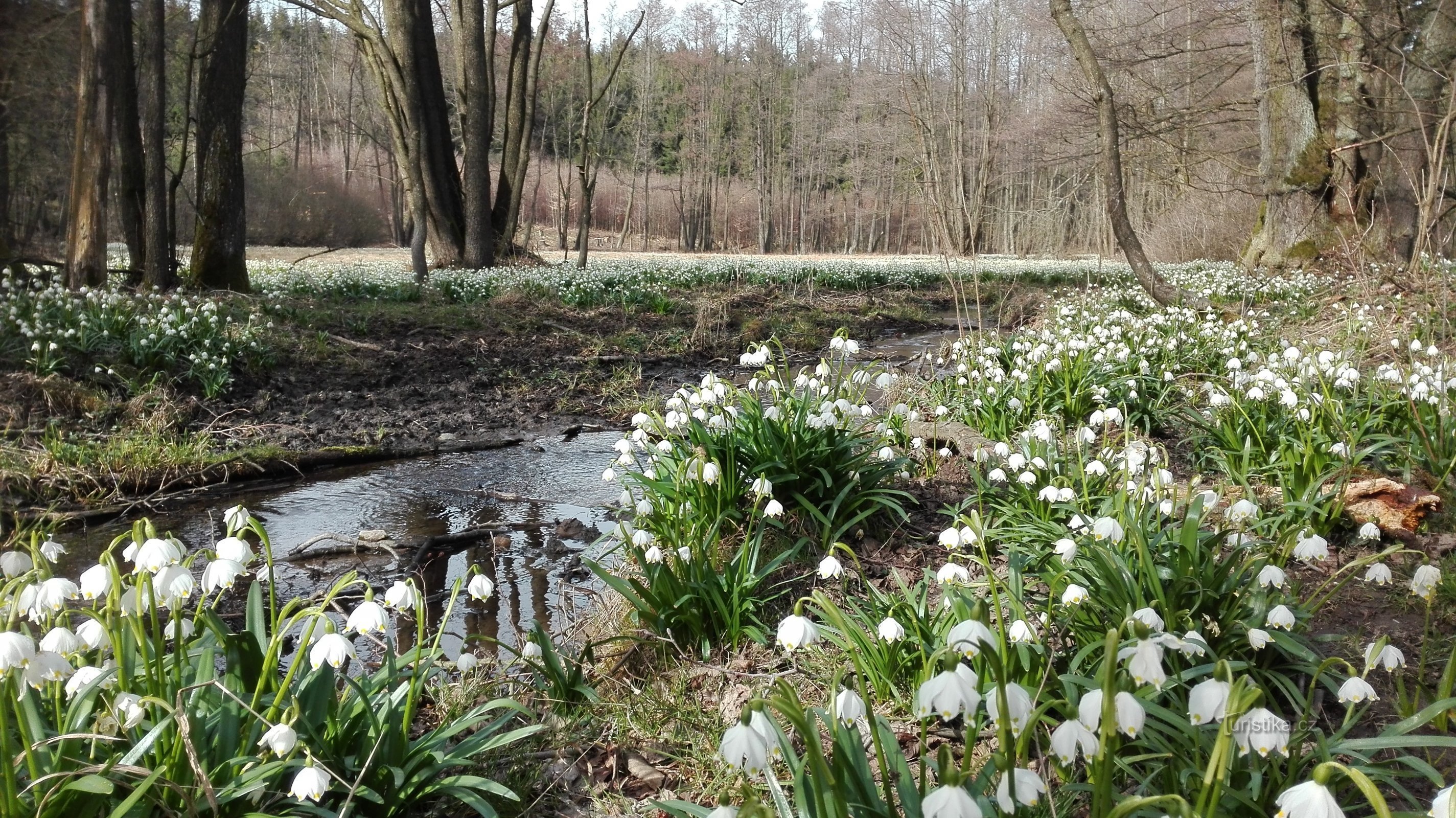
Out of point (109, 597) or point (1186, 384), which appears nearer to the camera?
point (109, 597)

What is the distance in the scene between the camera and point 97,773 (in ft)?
5.45

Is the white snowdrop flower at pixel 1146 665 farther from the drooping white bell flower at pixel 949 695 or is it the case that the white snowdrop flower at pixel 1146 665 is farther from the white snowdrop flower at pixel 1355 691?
the white snowdrop flower at pixel 1355 691

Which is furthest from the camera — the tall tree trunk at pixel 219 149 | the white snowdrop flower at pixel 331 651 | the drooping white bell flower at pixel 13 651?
the tall tree trunk at pixel 219 149

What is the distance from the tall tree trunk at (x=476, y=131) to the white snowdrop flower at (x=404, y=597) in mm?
15380

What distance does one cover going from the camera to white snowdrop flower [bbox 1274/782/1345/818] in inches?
47.4

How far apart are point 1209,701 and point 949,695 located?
0.43 metres

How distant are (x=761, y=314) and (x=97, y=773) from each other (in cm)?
1146

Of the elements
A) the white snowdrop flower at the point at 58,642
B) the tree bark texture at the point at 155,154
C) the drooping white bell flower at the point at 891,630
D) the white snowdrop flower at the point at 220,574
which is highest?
the tree bark texture at the point at 155,154

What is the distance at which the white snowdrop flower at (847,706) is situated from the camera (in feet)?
5.43

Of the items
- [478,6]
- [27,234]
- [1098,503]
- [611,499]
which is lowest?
[611,499]

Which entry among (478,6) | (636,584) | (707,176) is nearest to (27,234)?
(478,6)

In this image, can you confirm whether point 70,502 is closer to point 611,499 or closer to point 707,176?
point 611,499

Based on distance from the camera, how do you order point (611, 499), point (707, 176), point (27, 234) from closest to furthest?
point (611, 499) < point (27, 234) < point (707, 176)

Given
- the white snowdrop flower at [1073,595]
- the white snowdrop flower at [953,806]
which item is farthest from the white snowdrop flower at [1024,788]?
the white snowdrop flower at [1073,595]
